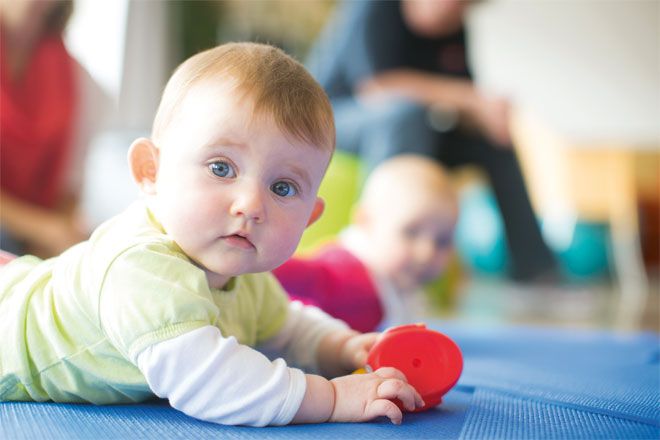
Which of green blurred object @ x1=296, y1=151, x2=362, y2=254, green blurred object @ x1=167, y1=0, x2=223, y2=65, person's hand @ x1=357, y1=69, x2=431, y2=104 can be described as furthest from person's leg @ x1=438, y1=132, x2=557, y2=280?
green blurred object @ x1=167, y1=0, x2=223, y2=65

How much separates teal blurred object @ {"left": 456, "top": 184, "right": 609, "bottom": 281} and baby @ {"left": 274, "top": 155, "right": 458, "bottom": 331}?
126 inches

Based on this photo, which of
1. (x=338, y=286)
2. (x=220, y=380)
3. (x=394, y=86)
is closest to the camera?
(x=220, y=380)

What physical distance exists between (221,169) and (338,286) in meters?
0.72

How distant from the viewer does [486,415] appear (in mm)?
766

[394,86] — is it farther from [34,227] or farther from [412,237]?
[34,227]

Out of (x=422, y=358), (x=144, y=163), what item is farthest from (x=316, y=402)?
(x=144, y=163)

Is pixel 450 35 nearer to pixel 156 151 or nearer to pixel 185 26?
pixel 156 151

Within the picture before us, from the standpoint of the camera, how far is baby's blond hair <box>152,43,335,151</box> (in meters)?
0.69

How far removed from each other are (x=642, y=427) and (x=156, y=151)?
0.53 m

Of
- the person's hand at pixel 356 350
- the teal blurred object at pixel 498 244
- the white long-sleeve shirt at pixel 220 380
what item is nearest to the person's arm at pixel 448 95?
the person's hand at pixel 356 350

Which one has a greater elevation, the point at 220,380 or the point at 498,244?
the point at 220,380

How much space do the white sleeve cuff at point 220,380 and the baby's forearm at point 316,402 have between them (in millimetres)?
12

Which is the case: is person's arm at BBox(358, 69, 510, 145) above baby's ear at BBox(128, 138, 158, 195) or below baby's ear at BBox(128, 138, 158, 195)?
above

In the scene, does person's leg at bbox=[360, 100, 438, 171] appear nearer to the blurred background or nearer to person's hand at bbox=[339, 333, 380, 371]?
the blurred background
